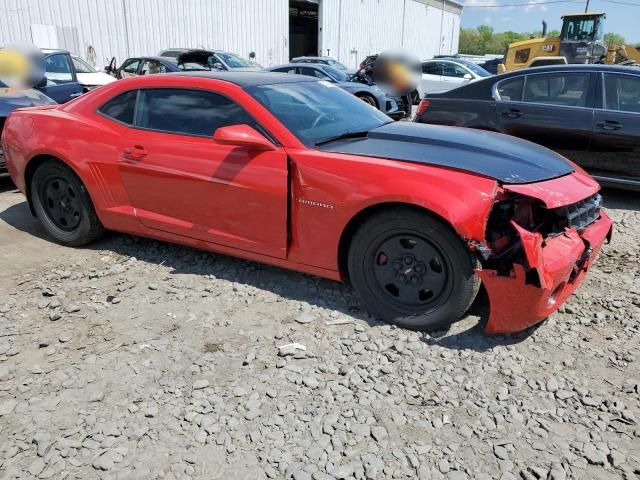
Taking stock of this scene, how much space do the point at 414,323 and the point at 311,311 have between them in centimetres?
67

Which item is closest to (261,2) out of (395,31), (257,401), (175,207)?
(395,31)

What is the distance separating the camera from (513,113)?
5.89 m

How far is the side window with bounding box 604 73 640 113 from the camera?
5.44 metres

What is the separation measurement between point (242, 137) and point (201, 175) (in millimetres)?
484

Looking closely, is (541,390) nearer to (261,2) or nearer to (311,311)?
(311,311)

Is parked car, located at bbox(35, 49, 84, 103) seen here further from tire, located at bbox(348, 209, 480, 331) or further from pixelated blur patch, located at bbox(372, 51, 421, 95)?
tire, located at bbox(348, 209, 480, 331)

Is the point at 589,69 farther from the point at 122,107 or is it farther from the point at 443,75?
the point at 443,75

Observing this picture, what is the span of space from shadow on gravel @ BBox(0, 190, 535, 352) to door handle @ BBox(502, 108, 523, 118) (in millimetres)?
3352

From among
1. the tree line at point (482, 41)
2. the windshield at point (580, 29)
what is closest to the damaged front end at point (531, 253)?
the windshield at point (580, 29)

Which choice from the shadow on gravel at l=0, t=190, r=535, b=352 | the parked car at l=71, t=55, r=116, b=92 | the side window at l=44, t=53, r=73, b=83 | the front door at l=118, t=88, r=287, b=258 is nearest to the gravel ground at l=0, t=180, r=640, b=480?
the shadow on gravel at l=0, t=190, r=535, b=352

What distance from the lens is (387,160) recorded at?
3084 millimetres

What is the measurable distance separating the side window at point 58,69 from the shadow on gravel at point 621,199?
970cm

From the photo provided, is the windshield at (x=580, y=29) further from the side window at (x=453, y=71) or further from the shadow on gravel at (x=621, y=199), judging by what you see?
the shadow on gravel at (x=621, y=199)

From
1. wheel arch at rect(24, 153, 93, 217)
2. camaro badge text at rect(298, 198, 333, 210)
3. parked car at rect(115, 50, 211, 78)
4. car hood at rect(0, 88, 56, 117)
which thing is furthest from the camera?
parked car at rect(115, 50, 211, 78)
